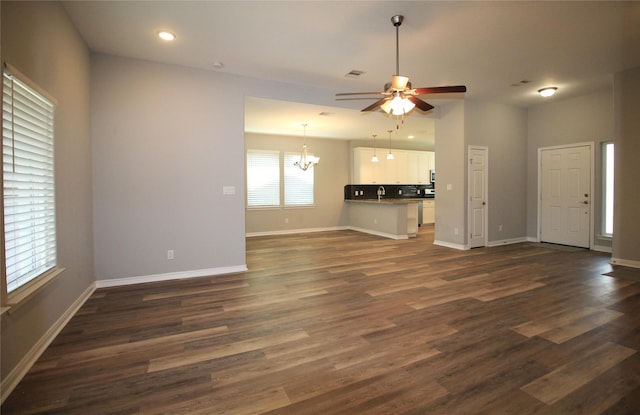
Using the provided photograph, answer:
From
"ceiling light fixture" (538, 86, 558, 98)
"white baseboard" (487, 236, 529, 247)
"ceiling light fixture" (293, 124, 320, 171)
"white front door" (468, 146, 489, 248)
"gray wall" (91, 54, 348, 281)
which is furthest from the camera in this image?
"ceiling light fixture" (293, 124, 320, 171)

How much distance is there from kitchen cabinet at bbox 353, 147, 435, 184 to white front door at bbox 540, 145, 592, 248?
12.6ft

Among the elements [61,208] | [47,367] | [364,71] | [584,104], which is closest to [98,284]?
[61,208]

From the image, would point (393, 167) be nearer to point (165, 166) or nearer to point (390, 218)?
point (390, 218)

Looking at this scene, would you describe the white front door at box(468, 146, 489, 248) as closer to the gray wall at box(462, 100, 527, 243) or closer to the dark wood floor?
the gray wall at box(462, 100, 527, 243)

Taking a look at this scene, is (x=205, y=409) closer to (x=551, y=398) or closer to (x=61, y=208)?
(x=551, y=398)

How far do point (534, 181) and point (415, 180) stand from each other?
146 inches

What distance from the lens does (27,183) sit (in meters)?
2.21

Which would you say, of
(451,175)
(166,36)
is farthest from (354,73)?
(451,175)

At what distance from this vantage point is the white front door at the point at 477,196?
6074mm

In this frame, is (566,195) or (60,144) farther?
(566,195)

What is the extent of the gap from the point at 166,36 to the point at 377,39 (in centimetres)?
238

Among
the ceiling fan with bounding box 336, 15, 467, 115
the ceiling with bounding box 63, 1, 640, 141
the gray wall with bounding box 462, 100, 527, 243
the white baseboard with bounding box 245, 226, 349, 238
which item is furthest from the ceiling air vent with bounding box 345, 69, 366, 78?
the white baseboard with bounding box 245, 226, 349, 238

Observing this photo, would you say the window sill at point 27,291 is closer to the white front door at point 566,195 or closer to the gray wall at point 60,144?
the gray wall at point 60,144

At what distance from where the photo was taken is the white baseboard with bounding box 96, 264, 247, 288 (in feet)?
12.9
